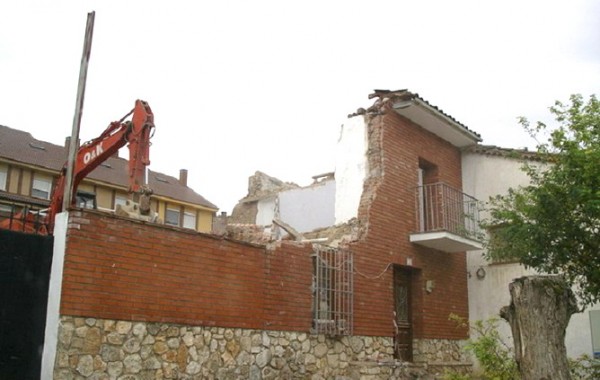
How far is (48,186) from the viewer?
32844 mm

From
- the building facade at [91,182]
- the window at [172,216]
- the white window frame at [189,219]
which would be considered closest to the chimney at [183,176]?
the building facade at [91,182]

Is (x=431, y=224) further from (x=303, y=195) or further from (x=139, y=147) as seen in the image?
(x=139, y=147)

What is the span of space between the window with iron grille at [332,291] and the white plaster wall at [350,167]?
5.88 ft

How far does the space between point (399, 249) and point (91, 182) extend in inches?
999

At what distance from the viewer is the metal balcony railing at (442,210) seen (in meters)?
14.8

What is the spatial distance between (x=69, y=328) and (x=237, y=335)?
292 centimetres

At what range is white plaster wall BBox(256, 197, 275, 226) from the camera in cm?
1959

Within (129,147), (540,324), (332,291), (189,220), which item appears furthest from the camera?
(189,220)

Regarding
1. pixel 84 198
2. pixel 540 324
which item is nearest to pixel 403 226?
pixel 84 198

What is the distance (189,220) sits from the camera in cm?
4175

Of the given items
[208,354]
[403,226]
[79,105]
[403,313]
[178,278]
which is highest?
[79,105]

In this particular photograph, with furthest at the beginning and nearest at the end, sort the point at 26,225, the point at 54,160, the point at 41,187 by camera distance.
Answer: the point at 54,160, the point at 41,187, the point at 26,225

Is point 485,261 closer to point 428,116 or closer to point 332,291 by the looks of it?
point 428,116

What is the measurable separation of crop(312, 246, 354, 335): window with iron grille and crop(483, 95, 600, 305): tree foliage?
3.22 metres
